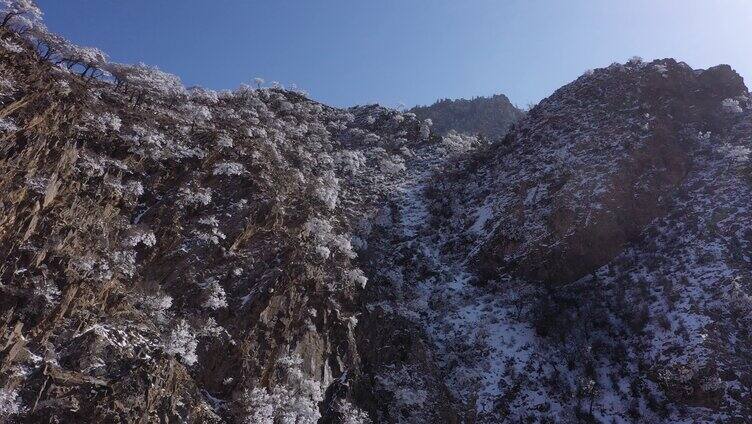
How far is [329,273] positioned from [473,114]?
220ft

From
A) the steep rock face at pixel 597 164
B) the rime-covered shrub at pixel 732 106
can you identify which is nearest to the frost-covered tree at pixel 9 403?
the steep rock face at pixel 597 164

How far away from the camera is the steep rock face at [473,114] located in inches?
3125

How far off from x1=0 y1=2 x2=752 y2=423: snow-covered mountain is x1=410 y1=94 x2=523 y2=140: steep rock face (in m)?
43.3

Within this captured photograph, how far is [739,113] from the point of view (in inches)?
1428

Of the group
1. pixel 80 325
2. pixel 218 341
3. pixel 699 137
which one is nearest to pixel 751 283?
pixel 699 137

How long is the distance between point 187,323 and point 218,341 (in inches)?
50.6

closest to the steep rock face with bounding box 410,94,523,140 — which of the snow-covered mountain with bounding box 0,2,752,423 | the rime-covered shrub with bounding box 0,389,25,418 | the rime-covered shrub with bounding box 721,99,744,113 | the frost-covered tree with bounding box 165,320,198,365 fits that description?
the rime-covered shrub with bounding box 721,99,744,113

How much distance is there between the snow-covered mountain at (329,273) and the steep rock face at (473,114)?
4332cm

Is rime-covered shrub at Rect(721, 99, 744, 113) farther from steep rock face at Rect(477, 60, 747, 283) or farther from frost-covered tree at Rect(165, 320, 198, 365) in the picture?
frost-covered tree at Rect(165, 320, 198, 365)

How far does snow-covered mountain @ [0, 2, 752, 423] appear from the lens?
15516mm

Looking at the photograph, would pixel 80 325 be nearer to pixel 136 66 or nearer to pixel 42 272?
pixel 42 272

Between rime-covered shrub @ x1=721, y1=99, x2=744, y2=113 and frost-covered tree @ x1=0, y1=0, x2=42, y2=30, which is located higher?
rime-covered shrub @ x1=721, y1=99, x2=744, y2=113

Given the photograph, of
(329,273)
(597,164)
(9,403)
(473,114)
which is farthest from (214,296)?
(473,114)

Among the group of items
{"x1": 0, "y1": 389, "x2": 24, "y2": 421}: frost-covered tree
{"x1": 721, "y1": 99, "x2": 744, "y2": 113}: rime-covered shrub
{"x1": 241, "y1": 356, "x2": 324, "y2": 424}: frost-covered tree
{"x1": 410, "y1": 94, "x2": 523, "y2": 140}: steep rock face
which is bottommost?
{"x1": 0, "y1": 389, "x2": 24, "y2": 421}: frost-covered tree
